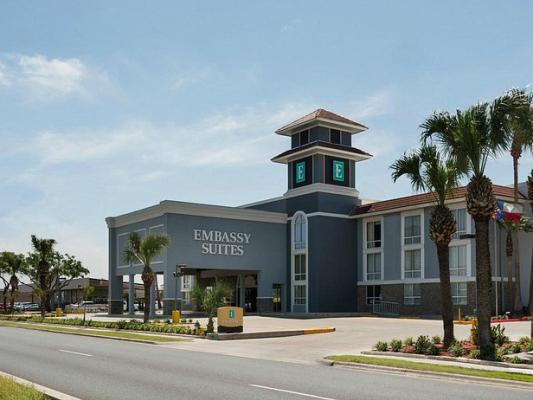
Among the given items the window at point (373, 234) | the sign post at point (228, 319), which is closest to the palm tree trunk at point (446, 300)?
the sign post at point (228, 319)

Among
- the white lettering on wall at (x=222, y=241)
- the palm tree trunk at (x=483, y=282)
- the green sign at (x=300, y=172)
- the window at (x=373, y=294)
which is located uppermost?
the green sign at (x=300, y=172)

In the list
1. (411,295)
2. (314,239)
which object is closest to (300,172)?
(314,239)

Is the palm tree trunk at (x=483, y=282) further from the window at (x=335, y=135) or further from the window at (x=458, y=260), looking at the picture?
the window at (x=335, y=135)

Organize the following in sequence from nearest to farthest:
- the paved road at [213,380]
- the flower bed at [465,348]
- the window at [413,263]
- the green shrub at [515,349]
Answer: the paved road at [213,380] → the flower bed at [465,348] → the green shrub at [515,349] → the window at [413,263]

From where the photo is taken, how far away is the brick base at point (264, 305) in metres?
55.6

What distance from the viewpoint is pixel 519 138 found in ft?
73.3

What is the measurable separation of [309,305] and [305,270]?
2.86 meters

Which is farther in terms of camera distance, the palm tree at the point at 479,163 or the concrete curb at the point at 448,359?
the palm tree at the point at 479,163

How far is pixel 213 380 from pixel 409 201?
1485 inches

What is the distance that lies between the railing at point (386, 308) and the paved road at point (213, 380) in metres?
32.0

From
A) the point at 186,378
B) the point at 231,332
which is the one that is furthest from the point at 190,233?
the point at 186,378

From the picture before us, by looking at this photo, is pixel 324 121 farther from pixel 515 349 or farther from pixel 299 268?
pixel 515 349

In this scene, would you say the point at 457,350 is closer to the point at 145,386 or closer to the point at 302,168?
the point at 145,386

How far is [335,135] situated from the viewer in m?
57.3
